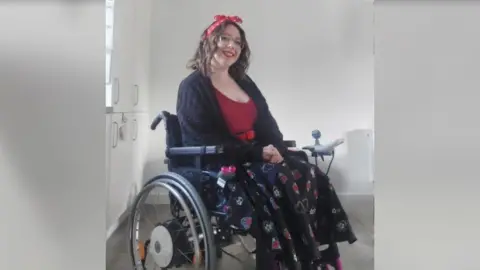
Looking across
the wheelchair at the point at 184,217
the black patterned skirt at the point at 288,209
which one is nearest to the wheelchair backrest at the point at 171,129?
the wheelchair at the point at 184,217

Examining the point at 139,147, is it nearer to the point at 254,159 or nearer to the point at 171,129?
the point at 171,129

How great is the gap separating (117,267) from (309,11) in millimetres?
385

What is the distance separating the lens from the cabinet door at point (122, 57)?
20.1 inches

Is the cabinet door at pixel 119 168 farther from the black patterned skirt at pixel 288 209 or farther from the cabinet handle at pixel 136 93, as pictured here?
the black patterned skirt at pixel 288 209

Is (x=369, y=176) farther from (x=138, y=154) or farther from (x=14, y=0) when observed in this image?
(x=14, y=0)

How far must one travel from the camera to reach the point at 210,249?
0.60 metres

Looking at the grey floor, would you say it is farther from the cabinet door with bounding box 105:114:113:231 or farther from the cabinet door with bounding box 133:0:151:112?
the cabinet door with bounding box 133:0:151:112

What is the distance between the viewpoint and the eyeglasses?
581 millimetres

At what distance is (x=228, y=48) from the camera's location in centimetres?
59

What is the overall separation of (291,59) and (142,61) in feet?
0.65

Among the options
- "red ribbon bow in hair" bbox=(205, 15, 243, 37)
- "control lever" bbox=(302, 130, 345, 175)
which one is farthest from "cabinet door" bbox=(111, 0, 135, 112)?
"control lever" bbox=(302, 130, 345, 175)

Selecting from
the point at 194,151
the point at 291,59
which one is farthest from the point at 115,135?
the point at 291,59

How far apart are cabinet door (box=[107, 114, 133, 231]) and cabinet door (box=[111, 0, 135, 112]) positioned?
0.07 ft

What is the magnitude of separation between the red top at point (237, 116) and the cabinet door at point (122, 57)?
0.14m
